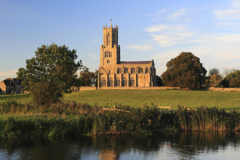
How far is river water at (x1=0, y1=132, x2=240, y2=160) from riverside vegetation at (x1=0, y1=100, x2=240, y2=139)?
3.03 ft

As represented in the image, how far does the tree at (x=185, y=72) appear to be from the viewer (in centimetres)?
6456

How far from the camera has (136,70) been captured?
96.7 metres

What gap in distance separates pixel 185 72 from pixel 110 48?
4573 cm

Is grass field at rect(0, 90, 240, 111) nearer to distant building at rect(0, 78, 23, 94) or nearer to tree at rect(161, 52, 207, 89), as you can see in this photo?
tree at rect(161, 52, 207, 89)

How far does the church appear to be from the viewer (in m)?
91.4

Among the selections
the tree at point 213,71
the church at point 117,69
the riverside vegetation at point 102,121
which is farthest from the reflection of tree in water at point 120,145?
the tree at point 213,71

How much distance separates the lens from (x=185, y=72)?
2566 inches

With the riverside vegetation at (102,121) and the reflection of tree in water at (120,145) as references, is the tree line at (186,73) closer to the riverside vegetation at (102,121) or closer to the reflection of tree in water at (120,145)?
the riverside vegetation at (102,121)

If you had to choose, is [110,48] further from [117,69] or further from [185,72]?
[185,72]

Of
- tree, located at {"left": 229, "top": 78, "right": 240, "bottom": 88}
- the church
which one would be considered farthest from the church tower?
tree, located at {"left": 229, "top": 78, "right": 240, "bottom": 88}

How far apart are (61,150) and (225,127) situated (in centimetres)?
1317

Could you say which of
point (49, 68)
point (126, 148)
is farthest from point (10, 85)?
point (126, 148)

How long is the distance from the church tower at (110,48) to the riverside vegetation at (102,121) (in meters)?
80.6

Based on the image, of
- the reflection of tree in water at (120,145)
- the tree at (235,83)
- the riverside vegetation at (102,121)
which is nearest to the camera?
the reflection of tree in water at (120,145)
